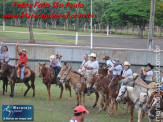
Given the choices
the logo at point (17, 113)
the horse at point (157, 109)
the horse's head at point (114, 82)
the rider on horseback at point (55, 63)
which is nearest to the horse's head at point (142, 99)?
the horse at point (157, 109)

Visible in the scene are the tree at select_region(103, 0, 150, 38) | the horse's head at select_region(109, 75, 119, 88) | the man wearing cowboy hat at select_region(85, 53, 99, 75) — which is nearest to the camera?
the horse's head at select_region(109, 75, 119, 88)

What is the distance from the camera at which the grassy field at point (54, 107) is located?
1400 cm

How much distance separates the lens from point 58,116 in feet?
46.6

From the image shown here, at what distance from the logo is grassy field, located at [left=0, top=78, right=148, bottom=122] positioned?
1.52ft

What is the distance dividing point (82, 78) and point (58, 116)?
277 centimetres

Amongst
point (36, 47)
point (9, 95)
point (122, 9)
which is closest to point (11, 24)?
point (122, 9)

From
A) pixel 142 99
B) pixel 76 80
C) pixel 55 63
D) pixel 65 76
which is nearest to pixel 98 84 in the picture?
pixel 76 80

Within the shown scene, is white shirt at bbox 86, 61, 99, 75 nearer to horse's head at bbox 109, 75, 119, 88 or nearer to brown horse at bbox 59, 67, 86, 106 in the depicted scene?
brown horse at bbox 59, 67, 86, 106

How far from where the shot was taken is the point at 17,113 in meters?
12.8

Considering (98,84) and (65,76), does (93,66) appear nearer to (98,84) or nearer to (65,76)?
(65,76)

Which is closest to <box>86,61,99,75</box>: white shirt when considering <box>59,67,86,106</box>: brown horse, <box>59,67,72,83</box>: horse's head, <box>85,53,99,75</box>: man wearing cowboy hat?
<box>85,53,99,75</box>: man wearing cowboy hat

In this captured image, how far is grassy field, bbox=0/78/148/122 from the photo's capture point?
1400 cm

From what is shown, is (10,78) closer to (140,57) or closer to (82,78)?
(82,78)

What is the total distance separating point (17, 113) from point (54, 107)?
11.3ft
